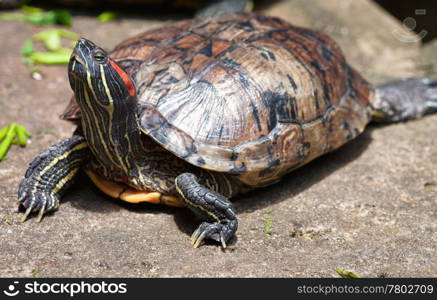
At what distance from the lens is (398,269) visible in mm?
4523

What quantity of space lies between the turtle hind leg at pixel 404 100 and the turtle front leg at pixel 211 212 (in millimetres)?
2923

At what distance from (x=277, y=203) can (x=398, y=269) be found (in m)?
1.40

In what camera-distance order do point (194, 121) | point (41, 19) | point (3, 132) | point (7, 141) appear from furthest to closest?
point (41, 19), point (3, 132), point (7, 141), point (194, 121)

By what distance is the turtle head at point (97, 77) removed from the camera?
4527 mm

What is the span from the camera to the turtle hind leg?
7.01 meters

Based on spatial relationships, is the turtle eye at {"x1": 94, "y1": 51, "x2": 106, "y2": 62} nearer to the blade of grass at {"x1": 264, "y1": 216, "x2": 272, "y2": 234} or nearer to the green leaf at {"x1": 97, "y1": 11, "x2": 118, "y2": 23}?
the blade of grass at {"x1": 264, "y1": 216, "x2": 272, "y2": 234}

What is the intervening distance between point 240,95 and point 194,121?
543 millimetres

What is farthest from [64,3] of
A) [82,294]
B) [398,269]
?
[398,269]

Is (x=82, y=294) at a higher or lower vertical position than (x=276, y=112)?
lower

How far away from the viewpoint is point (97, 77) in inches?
181

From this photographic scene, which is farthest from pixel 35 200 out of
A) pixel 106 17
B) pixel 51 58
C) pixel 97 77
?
pixel 106 17

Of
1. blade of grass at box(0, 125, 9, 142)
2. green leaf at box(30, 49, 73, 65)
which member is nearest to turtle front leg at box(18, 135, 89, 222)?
blade of grass at box(0, 125, 9, 142)

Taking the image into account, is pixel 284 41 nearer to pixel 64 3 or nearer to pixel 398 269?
pixel 398 269

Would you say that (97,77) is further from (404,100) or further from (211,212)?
(404,100)
